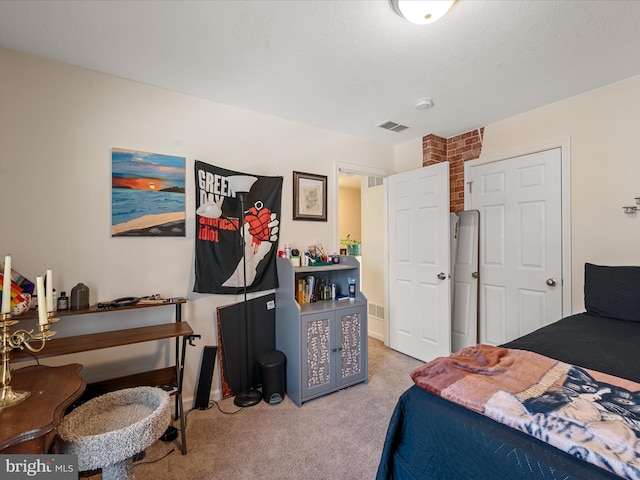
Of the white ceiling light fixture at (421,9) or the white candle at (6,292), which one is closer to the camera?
the white candle at (6,292)

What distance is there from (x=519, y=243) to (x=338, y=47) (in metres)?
2.35

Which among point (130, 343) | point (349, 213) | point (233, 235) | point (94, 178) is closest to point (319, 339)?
point (233, 235)

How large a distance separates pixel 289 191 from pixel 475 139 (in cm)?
206

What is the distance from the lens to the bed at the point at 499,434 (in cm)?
76

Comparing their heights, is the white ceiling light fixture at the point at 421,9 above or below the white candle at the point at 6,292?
above

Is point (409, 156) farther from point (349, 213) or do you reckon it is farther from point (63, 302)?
point (63, 302)

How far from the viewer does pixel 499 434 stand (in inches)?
33.7

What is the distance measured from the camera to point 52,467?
1056 millimetres

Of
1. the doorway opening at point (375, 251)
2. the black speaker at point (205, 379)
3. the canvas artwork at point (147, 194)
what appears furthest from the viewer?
the doorway opening at point (375, 251)

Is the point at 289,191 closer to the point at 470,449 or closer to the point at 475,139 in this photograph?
the point at 475,139

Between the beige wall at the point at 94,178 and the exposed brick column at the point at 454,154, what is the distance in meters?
2.04

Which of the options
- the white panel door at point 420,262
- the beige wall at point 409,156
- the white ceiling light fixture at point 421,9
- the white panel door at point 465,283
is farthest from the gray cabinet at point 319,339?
the white ceiling light fixture at point 421,9

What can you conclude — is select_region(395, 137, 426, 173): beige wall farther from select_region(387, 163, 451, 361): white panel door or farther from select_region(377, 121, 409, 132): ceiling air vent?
select_region(377, 121, 409, 132): ceiling air vent

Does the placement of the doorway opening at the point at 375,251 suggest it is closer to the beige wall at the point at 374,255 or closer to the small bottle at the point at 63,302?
the beige wall at the point at 374,255
